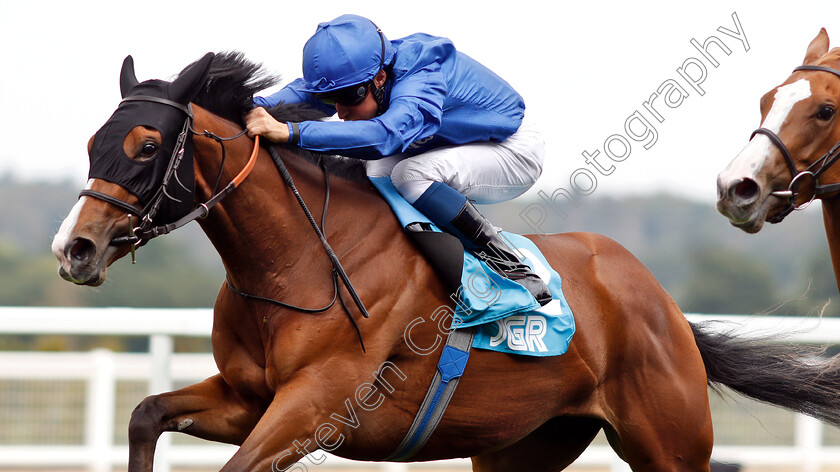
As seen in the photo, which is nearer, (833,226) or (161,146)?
(161,146)

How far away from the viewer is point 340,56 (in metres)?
3.11

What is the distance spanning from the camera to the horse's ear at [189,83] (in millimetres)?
2834

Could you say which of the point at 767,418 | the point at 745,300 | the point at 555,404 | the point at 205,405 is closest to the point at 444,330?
the point at 555,404

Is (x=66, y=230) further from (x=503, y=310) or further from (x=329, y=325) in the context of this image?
(x=503, y=310)

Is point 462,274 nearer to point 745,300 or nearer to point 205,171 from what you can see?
point 205,171

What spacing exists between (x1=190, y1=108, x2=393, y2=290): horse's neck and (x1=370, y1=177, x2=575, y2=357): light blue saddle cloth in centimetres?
29

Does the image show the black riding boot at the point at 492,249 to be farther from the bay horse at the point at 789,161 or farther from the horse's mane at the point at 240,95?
the bay horse at the point at 789,161

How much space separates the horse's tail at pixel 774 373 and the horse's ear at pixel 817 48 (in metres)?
1.42

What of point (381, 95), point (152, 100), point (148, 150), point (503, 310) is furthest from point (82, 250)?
point (503, 310)

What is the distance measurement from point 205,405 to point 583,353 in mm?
1497

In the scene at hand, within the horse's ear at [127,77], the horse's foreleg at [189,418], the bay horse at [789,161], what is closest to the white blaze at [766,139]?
the bay horse at [789,161]

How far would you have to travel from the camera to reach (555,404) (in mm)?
3545

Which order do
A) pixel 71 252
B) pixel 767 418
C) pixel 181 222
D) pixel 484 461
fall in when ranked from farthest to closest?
pixel 767 418 → pixel 484 461 → pixel 181 222 → pixel 71 252

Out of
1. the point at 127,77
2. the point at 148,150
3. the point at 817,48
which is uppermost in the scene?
the point at 817,48
